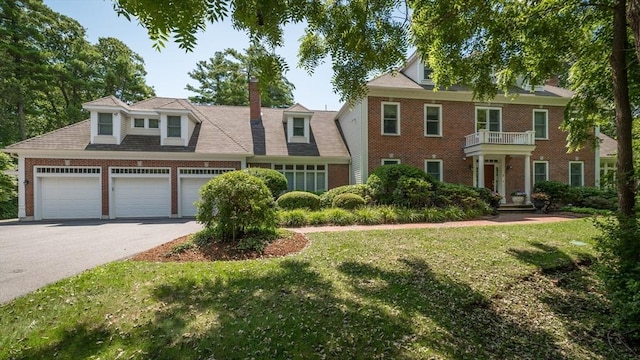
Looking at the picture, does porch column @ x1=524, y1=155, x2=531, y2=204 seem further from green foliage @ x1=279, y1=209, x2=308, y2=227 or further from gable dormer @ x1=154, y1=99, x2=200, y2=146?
gable dormer @ x1=154, y1=99, x2=200, y2=146

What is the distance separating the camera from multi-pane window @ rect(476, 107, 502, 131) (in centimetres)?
1734

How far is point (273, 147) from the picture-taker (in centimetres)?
1750

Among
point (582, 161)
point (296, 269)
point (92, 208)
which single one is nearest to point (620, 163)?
point (296, 269)

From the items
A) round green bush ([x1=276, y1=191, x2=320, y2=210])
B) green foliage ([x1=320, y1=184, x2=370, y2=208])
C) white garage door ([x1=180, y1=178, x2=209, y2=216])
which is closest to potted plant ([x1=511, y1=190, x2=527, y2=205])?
green foliage ([x1=320, y1=184, x2=370, y2=208])

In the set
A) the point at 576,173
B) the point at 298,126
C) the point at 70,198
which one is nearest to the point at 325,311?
the point at 298,126

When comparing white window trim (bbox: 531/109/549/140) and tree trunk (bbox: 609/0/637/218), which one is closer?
tree trunk (bbox: 609/0/637/218)

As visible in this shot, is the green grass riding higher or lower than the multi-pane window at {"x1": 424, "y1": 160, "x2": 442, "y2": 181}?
lower

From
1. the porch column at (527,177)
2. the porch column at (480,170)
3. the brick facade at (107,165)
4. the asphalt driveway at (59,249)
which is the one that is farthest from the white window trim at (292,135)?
the porch column at (527,177)

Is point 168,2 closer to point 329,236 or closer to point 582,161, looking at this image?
point 329,236

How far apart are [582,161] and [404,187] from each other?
515 inches

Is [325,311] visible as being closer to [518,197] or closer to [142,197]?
[142,197]

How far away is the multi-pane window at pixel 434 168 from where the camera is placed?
16.8 metres

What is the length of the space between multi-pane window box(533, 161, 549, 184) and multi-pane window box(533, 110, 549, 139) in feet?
5.17

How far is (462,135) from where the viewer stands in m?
17.1
